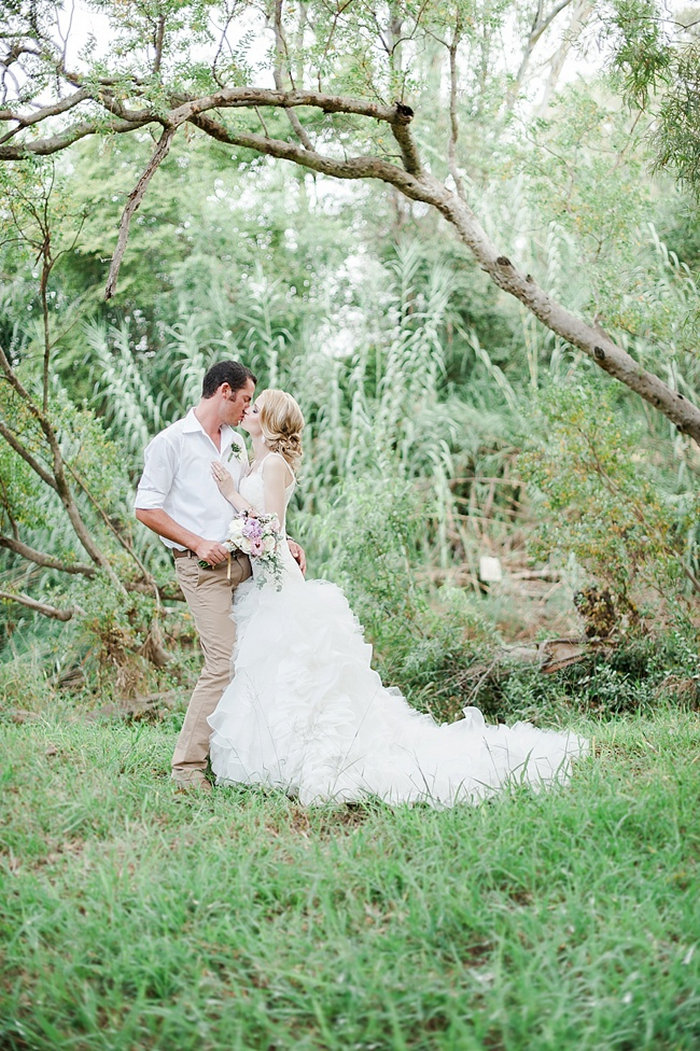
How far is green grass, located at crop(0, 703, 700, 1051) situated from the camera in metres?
2.27

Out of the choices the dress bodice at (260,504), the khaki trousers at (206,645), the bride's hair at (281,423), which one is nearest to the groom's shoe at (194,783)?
the khaki trousers at (206,645)

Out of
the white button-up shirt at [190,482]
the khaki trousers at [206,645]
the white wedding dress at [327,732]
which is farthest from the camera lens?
the white button-up shirt at [190,482]

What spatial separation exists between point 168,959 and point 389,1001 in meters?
0.61

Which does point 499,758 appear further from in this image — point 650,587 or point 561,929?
point 650,587

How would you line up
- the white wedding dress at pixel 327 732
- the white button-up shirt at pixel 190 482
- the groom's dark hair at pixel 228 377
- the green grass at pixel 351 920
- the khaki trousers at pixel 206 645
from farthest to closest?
the groom's dark hair at pixel 228 377
the white button-up shirt at pixel 190 482
the khaki trousers at pixel 206 645
the white wedding dress at pixel 327 732
the green grass at pixel 351 920

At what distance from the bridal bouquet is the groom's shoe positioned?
857 mm

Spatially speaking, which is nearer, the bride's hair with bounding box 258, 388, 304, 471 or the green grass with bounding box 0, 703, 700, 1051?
the green grass with bounding box 0, 703, 700, 1051

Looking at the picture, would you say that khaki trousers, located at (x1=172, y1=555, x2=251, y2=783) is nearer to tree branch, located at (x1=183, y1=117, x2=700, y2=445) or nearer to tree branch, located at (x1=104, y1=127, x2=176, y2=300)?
tree branch, located at (x1=104, y1=127, x2=176, y2=300)

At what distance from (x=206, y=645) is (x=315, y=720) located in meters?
0.60

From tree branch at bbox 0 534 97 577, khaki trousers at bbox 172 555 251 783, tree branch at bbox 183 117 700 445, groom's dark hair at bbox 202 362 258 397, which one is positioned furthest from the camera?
tree branch at bbox 0 534 97 577

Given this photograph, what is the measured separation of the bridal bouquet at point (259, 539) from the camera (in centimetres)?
388

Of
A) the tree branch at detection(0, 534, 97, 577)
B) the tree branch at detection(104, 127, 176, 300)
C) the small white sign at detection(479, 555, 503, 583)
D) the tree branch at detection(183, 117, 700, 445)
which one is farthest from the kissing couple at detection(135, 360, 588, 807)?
the small white sign at detection(479, 555, 503, 583)

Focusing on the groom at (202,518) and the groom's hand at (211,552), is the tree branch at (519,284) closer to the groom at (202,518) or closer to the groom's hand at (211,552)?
the groom at (202,518)

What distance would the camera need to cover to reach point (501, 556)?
8.41m
